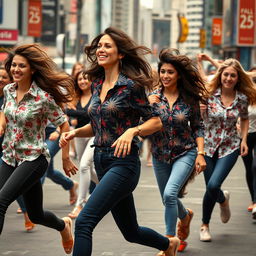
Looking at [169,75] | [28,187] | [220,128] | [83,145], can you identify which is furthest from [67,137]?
[83,145]

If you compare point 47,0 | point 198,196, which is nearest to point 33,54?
point 198,196

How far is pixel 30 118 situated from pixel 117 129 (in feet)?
3.88

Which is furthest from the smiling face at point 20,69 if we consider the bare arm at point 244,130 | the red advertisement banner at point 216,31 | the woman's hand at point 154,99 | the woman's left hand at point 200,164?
the red advertisement banner at point 216,31

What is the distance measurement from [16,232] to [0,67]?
2000 mm

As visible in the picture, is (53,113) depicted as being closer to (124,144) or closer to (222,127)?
(124,144)

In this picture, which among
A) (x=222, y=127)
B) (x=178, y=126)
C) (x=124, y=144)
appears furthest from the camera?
(x=222, y=127)

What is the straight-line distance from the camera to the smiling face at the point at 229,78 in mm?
9148

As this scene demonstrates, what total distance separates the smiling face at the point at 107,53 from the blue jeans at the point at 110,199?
601mm

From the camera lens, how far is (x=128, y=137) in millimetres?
6059

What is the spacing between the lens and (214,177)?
8.77 meters

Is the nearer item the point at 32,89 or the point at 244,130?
the point at 32,89

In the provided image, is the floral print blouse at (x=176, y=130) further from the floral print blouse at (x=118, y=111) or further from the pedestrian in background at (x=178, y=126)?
the floral print blouse at (x=118, y=111)

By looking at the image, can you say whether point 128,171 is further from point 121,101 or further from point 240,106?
point 240,106

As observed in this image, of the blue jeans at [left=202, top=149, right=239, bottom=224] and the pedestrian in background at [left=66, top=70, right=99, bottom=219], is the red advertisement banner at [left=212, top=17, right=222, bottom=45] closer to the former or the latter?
the pedestrian in background at [left=66, top=70, right=99, bottom=219]
